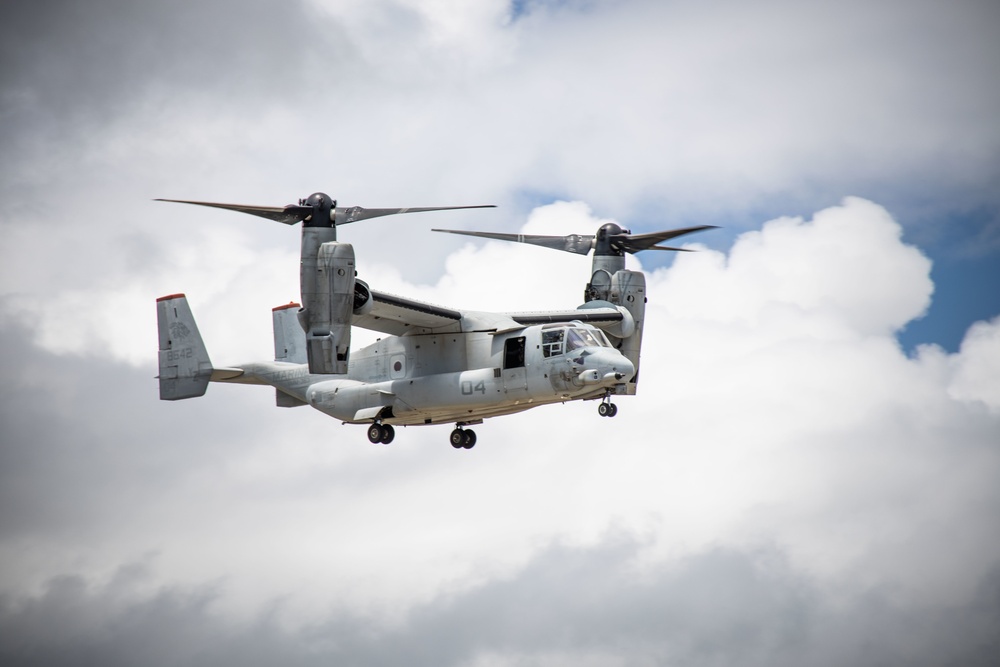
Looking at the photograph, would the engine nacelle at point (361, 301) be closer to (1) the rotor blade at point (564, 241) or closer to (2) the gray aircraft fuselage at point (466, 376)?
(2) the gray aircraft fuselage at point (466, 376)

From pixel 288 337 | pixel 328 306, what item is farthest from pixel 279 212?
pixel 288 337

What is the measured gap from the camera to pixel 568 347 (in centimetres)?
3709

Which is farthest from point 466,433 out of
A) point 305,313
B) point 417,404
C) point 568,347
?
point 305,313

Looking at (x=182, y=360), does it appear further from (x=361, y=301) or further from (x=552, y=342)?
(x=552, y=342)

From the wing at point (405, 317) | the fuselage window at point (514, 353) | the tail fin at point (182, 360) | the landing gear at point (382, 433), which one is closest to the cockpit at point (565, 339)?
the fuselage window at point (514, 353)

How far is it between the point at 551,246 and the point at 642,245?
2.95 meters

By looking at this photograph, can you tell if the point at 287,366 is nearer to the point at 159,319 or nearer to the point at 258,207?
the point at 159,319

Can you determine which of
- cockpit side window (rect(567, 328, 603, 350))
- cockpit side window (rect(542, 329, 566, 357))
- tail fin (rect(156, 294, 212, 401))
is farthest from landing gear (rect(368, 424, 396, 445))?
cockpit side window (rect(567, 328, 603, 350))

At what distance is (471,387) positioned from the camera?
38062 millimetres

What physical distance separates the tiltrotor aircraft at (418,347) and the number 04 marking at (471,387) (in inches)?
1.5

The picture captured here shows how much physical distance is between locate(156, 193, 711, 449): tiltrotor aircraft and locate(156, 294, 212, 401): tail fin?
3cm

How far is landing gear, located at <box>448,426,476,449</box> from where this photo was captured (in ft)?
133

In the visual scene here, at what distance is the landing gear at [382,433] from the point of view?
39938mm

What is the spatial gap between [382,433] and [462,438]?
244 cm
